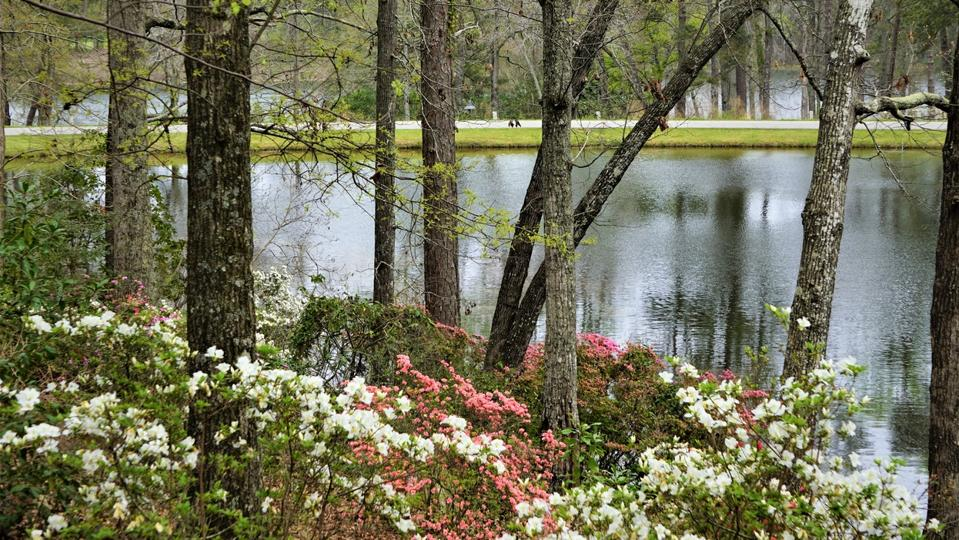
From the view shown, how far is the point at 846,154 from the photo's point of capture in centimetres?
593

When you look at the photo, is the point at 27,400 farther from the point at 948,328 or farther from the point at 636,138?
the point at 636,138

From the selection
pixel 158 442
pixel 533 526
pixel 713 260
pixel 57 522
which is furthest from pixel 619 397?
pixel 713 260

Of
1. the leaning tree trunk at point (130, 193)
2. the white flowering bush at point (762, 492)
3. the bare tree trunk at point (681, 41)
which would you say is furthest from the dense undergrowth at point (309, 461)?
the bare tree trunk at point (681, 41)

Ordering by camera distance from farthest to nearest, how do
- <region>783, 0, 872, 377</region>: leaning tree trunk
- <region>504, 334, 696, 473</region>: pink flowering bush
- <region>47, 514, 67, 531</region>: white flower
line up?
<region>504, 334, 696, 473</region>: pink flowering bush, <region>783, 0, 872, 377</region>: leaning tree trunk, <region>47, 514, 67, 531</region>: white flower

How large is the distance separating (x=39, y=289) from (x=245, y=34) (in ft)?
6.94

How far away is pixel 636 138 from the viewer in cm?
779

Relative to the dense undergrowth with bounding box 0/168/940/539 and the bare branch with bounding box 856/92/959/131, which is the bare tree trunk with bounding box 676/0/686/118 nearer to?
the bare branch with bounding box 856/92/959/131

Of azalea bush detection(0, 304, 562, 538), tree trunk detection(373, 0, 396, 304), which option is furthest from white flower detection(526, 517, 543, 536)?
tree trunk detection(373, 0, 396, 304)

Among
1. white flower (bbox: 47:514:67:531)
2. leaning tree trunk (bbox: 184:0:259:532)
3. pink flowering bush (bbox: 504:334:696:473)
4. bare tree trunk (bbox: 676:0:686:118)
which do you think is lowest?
pink flowering bush (bbox: 504:334:696:473)

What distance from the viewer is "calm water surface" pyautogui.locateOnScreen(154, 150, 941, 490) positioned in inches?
404

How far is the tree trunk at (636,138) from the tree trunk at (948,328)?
6.87ft

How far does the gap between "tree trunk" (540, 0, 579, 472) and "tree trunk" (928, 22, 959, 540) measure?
96.3 inches

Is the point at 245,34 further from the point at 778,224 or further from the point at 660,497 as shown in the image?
the point at 778,224

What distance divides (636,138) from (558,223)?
191 cm
